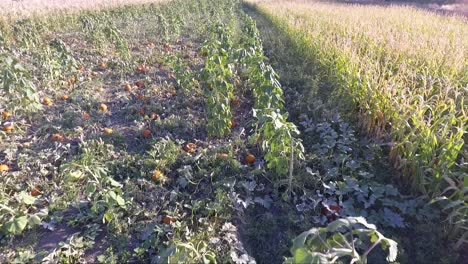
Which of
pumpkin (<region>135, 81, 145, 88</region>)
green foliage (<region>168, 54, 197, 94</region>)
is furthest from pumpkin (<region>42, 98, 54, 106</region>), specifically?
green foliage (<region>168, 54, 197, 94</region>)

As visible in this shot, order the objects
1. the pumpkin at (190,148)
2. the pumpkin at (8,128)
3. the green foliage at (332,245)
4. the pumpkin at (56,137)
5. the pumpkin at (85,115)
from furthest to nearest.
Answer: the pumpkin at (85,115) → the pumpkin at (8,128) → the pumpkin at (56,137) → the pumpkin at (190,148) → the green foliage at (332,245)

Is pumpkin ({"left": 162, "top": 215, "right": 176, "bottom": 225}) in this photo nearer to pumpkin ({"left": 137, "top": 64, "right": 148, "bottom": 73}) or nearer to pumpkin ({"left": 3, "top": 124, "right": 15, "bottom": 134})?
pumpkin ({"left": 3, "top": 124, "right": 15, "bottom": 134})

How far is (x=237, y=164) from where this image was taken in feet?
11.8

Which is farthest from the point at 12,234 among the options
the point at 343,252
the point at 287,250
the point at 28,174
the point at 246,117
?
the point at 246,117

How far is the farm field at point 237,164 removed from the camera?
2.65 m

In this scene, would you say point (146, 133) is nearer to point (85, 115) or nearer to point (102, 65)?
point (85, 115)

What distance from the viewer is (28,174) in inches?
136

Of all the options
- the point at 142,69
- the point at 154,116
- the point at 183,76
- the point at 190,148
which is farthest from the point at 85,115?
the point at 142,69

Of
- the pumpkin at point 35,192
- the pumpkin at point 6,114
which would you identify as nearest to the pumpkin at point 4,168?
the pumpkin at point 35,192

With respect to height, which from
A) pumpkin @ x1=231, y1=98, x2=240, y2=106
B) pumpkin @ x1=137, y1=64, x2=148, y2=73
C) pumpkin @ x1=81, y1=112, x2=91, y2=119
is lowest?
pumpkin @ x1=231, y1=98, x2=240, y2=106

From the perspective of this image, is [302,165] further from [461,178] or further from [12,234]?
[12,234]

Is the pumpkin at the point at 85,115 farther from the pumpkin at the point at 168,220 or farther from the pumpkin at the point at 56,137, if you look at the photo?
the pumpkin at the point at 168,220

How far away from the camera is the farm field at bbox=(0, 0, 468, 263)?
2652 millimetres

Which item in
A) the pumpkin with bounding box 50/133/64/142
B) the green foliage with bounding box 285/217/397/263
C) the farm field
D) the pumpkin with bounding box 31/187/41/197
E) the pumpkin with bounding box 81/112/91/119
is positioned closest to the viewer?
the green foliage with bounding box 285/217/397/263
